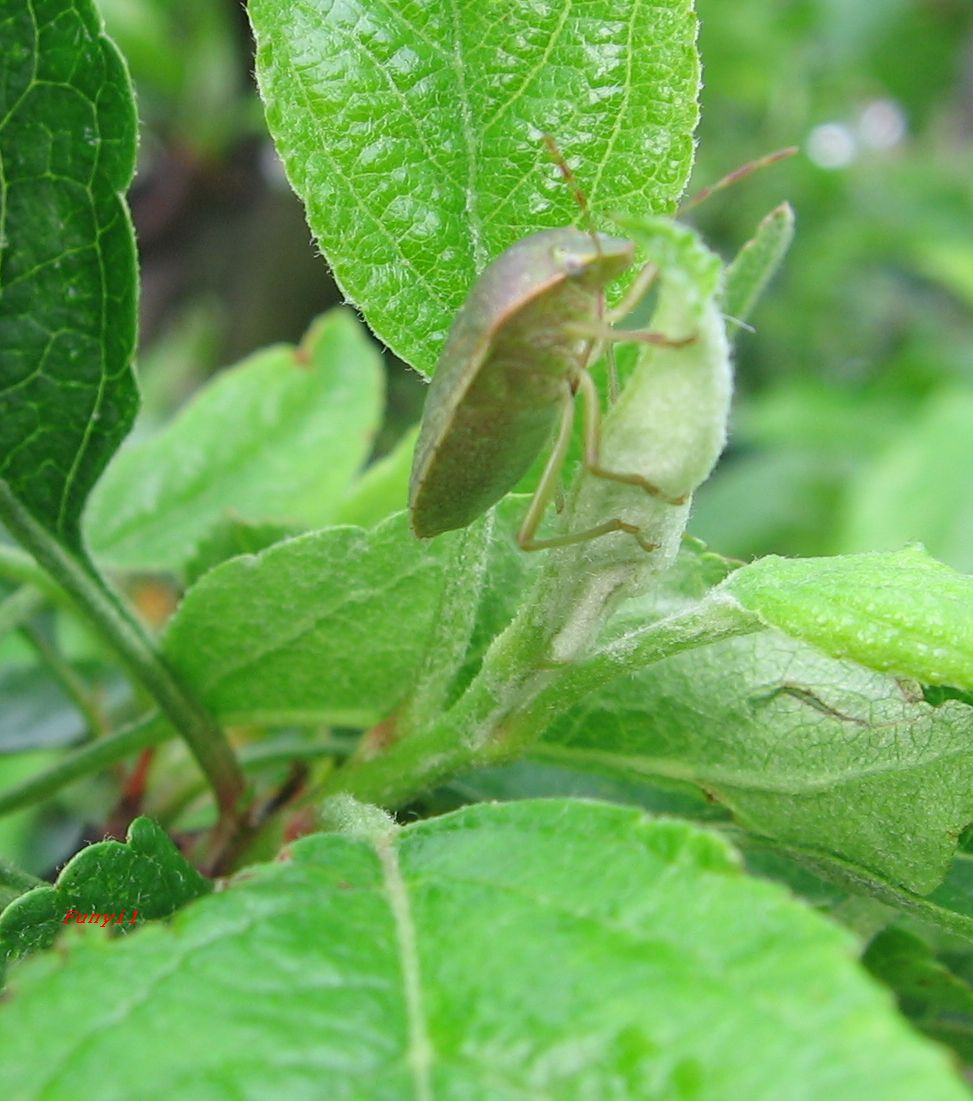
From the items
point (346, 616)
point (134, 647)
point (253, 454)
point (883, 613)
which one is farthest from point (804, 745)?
point (253, 454)

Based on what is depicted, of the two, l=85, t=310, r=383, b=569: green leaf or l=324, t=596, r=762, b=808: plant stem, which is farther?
l=85, t=310, r=383, b=569: green leaf

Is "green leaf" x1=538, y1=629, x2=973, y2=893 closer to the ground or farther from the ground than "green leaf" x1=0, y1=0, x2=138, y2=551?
closer to the ground

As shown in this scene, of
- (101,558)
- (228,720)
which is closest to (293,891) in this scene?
(228,720)

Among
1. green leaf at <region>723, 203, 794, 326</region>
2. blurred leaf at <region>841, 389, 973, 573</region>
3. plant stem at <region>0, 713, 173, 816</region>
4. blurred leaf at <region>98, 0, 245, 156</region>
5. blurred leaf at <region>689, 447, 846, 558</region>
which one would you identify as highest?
blurred leaf at <region>98, 0, 245, 156</region>

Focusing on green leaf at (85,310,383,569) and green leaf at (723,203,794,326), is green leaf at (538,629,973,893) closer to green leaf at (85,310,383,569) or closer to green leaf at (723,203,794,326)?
green leaf at (723,203,794,326)

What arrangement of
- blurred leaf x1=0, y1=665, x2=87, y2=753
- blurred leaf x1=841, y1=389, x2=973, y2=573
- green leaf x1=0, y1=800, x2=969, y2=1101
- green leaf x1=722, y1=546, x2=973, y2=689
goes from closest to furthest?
green leaf x1=0, y1=800, x2=969, y2=1101, green leaf x1=722, y1=546, x2=973, y2=689, blurred leaf x1=0, y1=665, x2=87, y2=753, blurred leaf x1=841, y1=389, x2=973, y2=573

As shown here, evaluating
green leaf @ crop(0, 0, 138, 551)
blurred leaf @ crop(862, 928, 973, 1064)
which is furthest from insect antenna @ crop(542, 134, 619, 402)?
blurred leaf @ crop(862, 928, 973, 1064)

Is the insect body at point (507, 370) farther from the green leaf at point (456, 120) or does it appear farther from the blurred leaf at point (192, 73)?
the blurred leaf at point (192, 73)
